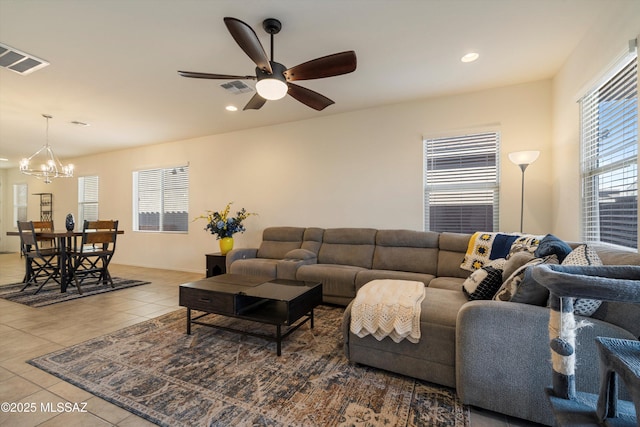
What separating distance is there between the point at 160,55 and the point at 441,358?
353 centimetres

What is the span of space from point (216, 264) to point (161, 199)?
2.68m

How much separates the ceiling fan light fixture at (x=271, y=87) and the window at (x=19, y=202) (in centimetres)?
1047

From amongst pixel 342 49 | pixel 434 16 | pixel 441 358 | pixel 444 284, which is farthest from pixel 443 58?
pixel 441 358

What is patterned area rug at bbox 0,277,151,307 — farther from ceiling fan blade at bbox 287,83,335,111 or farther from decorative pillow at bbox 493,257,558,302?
decorative pillow at bbox 493,257,558,302

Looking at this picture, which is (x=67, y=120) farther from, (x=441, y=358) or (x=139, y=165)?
(x=441, y=358)

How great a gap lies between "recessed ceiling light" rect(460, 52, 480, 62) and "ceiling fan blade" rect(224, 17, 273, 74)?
78.6 inches

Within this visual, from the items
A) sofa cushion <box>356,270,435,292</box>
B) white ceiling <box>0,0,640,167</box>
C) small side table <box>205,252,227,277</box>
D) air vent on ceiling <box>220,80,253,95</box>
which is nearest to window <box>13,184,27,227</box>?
white ceiling <box>0,0,640,167</box>

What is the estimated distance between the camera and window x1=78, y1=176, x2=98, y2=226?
275 inches

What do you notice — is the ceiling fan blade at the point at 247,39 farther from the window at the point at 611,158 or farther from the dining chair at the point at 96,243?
the dining chair at the point at 96,243

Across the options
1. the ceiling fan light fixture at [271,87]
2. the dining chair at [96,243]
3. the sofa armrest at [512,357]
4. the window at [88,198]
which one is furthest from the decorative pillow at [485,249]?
the window at [88,198]

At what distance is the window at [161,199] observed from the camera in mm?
5785

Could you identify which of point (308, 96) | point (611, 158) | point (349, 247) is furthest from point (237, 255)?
point (611, 158)

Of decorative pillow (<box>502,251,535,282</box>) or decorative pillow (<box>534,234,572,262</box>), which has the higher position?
decorative pillow (<box>534,234,572,262</box>)

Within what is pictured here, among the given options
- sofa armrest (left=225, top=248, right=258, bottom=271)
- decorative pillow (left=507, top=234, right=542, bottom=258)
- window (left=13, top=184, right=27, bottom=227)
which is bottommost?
sofa armrest (left=225, top=248, right=258, bottom=271)
